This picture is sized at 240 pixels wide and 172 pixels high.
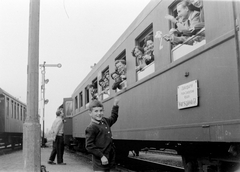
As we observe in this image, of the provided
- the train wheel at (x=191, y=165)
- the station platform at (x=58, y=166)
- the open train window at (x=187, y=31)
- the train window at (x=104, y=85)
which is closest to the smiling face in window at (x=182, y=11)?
the open train window at (x=187, y=31)

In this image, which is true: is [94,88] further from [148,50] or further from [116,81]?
[148,50]

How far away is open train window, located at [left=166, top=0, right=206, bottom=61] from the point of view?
3.66m

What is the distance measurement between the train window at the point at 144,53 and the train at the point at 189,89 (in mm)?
17

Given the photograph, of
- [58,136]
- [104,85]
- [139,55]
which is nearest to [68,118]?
[58,136]

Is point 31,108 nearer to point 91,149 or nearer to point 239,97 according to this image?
point 91,149

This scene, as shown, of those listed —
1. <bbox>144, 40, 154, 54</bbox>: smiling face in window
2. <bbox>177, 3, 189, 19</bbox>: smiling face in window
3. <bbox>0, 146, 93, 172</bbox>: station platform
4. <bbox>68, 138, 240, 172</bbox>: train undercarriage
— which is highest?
<bbox>177, 3, 189, 19</bbox>: smiling face in window

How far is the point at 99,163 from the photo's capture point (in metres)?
3.43

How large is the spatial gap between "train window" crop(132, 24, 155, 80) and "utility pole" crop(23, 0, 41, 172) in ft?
5.28

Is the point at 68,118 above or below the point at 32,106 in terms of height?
below

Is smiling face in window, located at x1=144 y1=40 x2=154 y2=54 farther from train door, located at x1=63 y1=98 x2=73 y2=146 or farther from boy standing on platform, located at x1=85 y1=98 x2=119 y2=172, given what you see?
train door, located at x1=63 y1=98 x2=73 y2=146

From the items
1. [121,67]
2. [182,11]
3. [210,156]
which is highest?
[182,11]

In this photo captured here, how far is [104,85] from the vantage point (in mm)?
7602

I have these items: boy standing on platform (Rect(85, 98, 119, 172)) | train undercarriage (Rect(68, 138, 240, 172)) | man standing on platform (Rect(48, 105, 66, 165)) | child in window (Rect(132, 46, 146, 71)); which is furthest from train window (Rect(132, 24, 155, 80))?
man standing on platform (Rect(48, 105, 66, 165))

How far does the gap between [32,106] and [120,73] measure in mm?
1971
